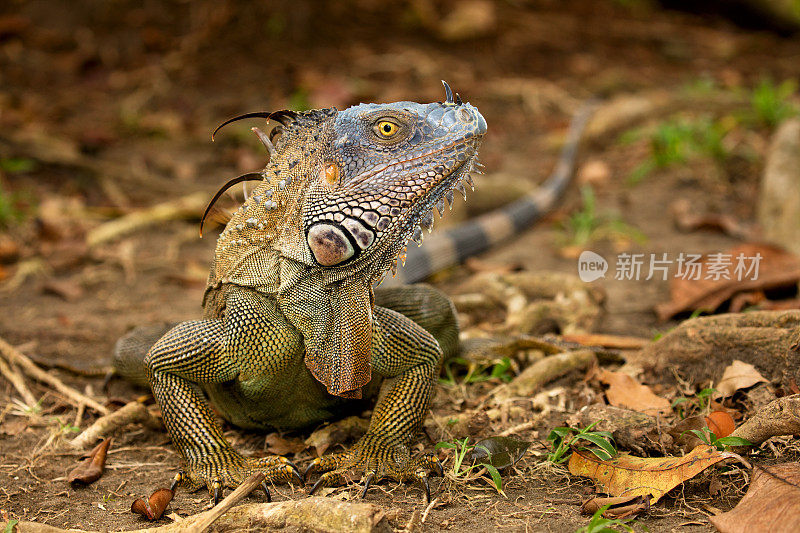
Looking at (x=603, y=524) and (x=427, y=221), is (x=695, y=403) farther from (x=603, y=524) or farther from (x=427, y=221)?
(x=427, y=221)

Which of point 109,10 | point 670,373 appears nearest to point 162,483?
point 670,373

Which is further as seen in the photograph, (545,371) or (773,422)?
(545,371)

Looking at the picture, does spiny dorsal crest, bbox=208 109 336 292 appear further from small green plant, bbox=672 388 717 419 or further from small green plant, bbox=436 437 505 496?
small green plant, bbox=672 388 717 419

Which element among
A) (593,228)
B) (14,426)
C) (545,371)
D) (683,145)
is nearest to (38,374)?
(14,426)

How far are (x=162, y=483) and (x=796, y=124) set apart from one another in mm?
7214

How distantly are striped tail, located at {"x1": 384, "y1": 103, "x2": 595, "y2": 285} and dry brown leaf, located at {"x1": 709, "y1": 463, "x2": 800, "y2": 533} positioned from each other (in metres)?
3.10

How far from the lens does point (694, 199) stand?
26.1ft

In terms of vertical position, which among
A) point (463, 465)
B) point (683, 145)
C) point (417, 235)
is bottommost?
point (463, 465)

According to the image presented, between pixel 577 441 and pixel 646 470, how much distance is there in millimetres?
462

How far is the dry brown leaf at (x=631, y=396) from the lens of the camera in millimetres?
3887

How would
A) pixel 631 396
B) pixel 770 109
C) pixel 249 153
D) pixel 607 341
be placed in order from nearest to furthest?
1. pixel 631 396
2. pixel 607 341
3. pixel 770 109
4. pixel 249 153

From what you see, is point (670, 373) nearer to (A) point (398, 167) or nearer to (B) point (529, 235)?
(A) point (398, 167)

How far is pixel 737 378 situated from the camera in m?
3.86

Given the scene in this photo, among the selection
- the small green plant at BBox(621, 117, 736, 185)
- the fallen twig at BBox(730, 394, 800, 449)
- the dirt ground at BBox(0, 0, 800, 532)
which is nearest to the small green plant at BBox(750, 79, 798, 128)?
the dirt ground at BBox(0, 0, 800, 532)
